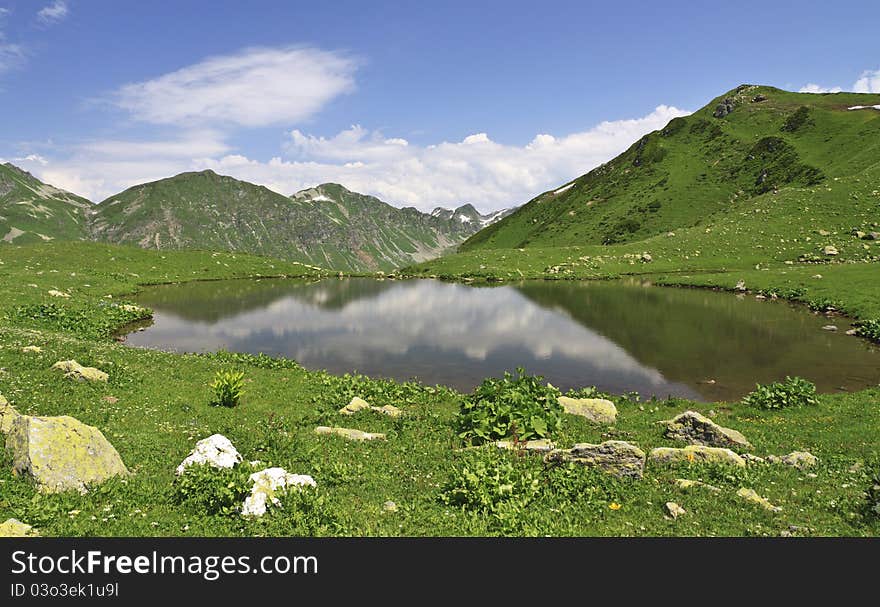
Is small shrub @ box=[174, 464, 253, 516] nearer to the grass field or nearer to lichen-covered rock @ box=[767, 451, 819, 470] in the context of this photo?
the grass field

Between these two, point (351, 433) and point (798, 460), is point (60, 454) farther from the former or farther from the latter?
point (798, 460)

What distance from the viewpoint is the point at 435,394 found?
25328mm

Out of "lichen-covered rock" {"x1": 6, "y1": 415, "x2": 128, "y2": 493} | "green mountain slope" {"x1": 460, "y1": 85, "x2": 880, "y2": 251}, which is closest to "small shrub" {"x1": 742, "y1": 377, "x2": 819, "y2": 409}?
"lichen-covered rock" {"x1": 6, "y1": 415, "x2": 128, "y2": 493}

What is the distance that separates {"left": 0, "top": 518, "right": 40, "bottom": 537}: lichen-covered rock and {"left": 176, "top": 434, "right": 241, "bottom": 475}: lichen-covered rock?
372cm

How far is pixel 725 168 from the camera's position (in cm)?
15300

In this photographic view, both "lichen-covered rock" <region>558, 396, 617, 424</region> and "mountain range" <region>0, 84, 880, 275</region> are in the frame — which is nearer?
"lichen-covered rock" <region>558, 396, 617, 424</region>

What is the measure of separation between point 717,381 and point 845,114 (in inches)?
6845

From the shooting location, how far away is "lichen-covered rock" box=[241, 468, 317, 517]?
10492mm

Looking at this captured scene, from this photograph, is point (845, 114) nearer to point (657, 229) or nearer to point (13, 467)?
point (657, 229)

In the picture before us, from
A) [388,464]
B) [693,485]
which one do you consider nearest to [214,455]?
[388,464]

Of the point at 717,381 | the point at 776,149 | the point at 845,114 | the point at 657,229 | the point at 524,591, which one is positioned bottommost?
the point at 717,381

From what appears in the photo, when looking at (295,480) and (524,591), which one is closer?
(524,591)

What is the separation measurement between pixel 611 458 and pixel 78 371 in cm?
2407

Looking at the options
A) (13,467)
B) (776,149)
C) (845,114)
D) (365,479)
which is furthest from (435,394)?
(845,114)
